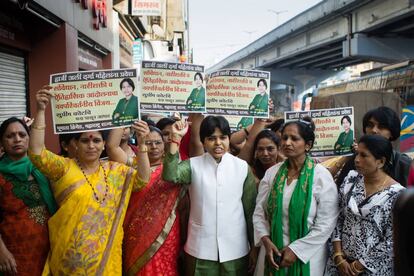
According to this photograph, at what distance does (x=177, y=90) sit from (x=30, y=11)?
3.05m

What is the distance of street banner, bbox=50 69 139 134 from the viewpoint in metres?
2.63

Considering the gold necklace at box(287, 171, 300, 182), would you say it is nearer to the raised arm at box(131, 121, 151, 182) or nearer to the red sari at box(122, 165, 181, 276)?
the red sari at box(122, 165, 181, 276)

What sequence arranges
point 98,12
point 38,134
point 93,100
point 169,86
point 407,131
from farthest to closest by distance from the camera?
point 407,131 → point 98,12 → point 169,86 → point 93,100 → point 38,134

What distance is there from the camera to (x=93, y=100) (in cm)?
269

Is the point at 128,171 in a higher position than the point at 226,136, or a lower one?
lower

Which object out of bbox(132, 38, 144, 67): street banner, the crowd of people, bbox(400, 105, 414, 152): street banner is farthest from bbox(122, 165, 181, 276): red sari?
bbox(132, 38, 144, 67): street banner

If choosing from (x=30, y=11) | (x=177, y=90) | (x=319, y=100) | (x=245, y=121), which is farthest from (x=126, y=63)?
(x=177, y=90)

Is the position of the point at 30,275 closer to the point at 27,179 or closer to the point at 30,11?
the point at 27,179

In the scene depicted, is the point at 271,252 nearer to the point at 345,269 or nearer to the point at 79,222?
the point at 345,269

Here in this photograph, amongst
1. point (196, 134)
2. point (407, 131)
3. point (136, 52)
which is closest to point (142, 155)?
point (196, 134)

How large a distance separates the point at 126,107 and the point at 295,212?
1.30 m

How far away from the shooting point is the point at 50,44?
6.22 m

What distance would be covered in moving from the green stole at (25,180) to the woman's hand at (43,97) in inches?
17.9

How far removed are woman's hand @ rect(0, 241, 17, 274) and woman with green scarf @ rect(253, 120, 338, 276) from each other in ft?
5.18
